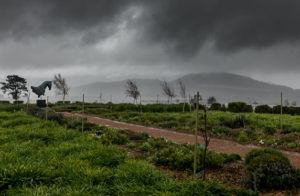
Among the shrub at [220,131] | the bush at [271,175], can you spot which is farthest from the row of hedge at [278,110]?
the bush at [271,175]

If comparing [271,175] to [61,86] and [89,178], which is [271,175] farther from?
[61,86]

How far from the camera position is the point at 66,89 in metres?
49.6

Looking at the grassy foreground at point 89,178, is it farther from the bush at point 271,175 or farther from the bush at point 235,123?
the bush at point 235,123

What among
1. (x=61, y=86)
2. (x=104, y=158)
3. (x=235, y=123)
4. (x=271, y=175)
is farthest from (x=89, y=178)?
(x=61, y=86)

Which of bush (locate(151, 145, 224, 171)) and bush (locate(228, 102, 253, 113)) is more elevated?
bush (locate(228, 102, 253, 113))

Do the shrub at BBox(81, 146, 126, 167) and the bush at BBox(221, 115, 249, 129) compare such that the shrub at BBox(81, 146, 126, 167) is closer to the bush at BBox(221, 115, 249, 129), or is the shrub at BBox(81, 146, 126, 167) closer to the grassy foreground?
the grassy foreground

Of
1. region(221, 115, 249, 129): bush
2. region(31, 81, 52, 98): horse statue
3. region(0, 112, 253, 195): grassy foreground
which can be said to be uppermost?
region(31, 81, 52, 98): horse statue

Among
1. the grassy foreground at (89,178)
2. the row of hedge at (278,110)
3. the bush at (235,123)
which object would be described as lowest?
the grassy foreground at (89,178)

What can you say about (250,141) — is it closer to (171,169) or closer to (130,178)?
(171,169)

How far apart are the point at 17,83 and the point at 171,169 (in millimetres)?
53606

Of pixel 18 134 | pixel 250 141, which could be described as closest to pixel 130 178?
pixel 18 134

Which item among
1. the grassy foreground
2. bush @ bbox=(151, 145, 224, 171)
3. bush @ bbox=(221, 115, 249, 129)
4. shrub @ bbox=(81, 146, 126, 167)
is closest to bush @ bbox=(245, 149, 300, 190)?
the grassy foreground

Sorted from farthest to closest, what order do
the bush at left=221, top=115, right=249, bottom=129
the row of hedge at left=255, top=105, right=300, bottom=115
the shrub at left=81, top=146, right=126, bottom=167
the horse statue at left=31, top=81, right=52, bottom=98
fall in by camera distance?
1. the row of hedge at left=255, top=105, right=300, bottom=115
2. the horse statue at left=31, top=81, right=52, bottom=98
3. the bush at left=221, top=115, right=249, bottom=129
4. the shrub at left=81, top=146, right=126, bottom=167

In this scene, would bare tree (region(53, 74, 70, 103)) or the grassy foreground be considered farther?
bare tree (region(53, 74, 70, 103))
